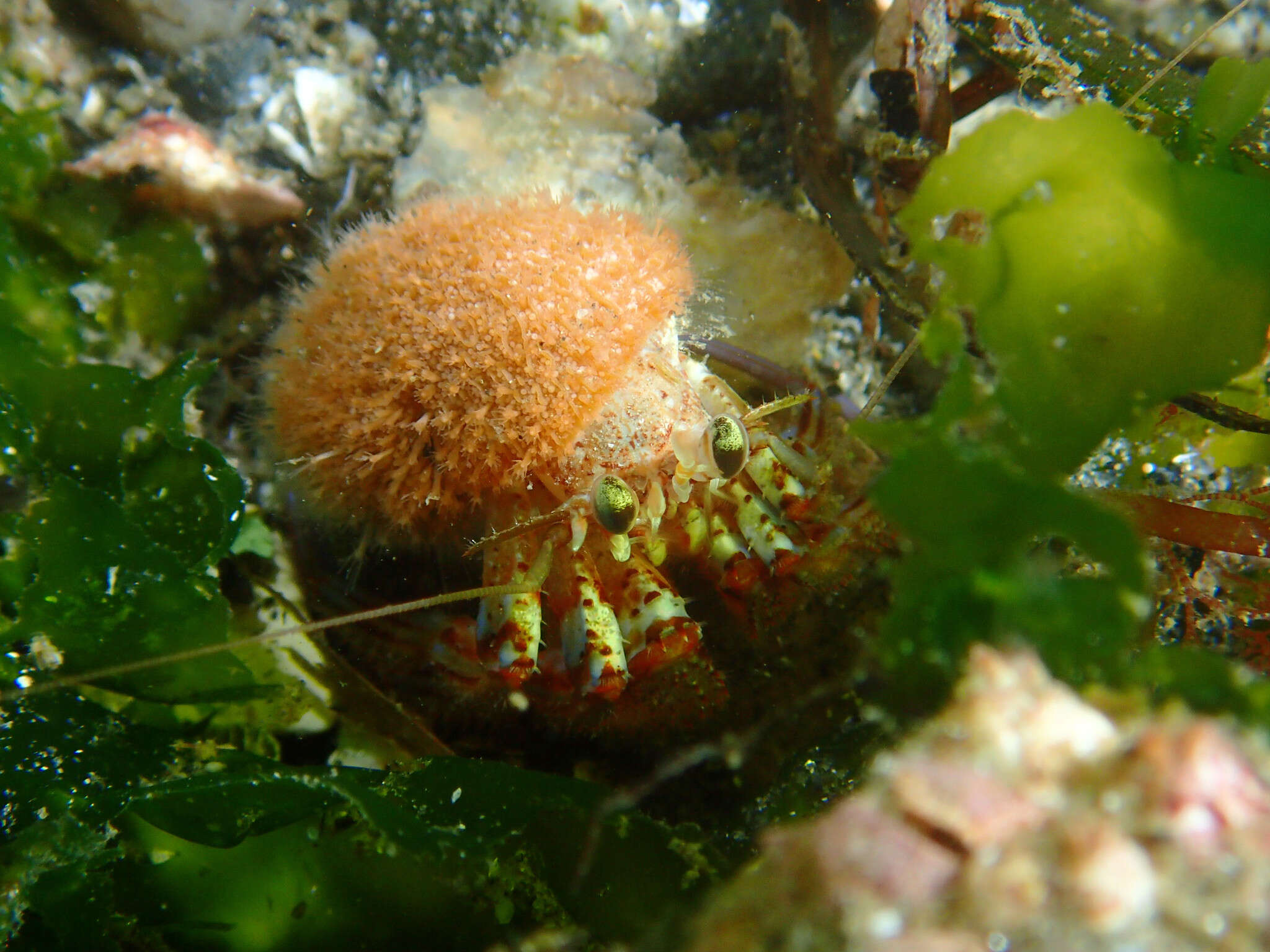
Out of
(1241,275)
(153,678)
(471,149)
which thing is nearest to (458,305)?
(471,149)

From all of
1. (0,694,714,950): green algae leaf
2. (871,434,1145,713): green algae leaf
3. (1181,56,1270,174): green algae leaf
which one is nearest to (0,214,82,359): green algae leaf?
(0,694,714,950): green algae leaf

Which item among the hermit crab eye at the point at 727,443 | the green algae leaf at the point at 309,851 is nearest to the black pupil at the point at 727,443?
the hermit crab eye at the point at 727,443

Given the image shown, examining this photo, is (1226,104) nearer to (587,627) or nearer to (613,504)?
(613,504)

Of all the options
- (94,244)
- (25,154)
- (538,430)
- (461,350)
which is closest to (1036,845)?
(538,430)

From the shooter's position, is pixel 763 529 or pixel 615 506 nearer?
pixel 615 506

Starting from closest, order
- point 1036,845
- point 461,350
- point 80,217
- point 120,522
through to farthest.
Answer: point 1036,845 < point 120,522 < point 461,350 < point 80,217

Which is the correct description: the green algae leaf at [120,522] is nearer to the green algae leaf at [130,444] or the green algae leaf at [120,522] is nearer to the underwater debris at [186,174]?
the green algae leaf at [130,444]
